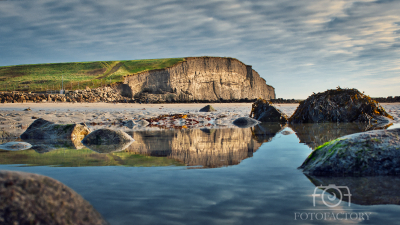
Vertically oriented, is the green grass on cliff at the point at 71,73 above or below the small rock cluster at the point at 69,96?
above

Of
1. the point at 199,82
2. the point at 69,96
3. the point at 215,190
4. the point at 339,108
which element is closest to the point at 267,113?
the point at 339,108

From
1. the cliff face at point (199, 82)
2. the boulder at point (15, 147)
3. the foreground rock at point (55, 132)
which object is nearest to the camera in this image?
the boulder at point (15, 147)

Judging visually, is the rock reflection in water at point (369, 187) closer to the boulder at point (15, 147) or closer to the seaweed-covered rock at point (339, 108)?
the boulder at point (15, 147)

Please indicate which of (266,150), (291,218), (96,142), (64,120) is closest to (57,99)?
(64,120)

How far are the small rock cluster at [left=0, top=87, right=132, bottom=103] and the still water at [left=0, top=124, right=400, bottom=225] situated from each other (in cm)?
2926

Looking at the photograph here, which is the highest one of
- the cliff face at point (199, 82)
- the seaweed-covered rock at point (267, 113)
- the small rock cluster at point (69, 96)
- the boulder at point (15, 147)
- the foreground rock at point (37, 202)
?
the cliff face at point (199, 82)

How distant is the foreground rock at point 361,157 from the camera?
9.12ft

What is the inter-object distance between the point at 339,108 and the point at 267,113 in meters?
2.88

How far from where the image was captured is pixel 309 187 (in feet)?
7.79

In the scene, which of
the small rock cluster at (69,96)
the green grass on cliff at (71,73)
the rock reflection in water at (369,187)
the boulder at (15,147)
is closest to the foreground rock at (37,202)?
the rock reflection in water at (369,187)

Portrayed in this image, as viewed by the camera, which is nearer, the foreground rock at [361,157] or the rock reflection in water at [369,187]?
the rock reflection in water at [369,187]

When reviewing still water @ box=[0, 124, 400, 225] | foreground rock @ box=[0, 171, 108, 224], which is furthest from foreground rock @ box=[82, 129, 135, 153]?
foreground rock @ box=[0, 171, 108, 224]

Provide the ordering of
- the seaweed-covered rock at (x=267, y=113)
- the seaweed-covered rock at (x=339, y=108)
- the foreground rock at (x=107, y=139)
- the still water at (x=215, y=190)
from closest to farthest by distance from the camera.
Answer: the still water at (x=215, y=190) → the foreground rock at (x=107, y=139) → the seaweed-covered rock at (x=339, y=108) → the seaweed-covered rock at (x=267, y=113)

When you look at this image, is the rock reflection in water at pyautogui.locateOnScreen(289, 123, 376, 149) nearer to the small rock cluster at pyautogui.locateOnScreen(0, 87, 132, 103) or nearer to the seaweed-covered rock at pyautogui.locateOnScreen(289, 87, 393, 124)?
the seaweed-covered rock at pyautogui.locateOnScreen(289, 87, 393, 124)
